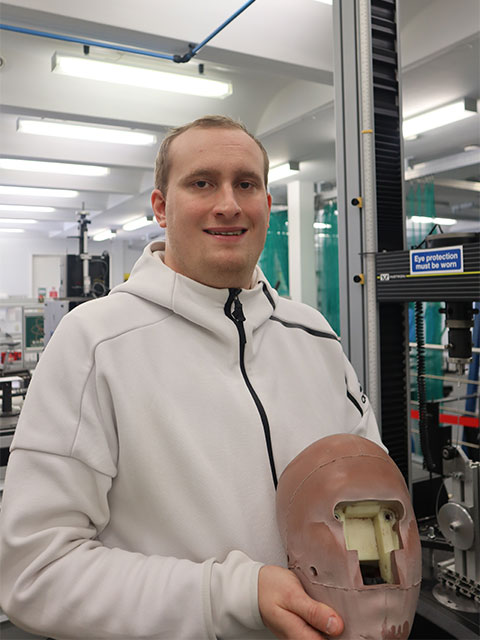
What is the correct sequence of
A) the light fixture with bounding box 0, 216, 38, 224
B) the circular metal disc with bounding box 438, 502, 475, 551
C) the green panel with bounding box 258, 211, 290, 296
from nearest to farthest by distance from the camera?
1. the circular metal disc with bounding box 438, 502, 475, 551
2. the green panel with bounding box 258, 211, 290, 296
3. the light fixture with bounding box 0, 216, 38, 224

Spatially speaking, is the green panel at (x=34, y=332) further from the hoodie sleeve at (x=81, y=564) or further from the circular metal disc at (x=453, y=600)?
the hoodie sleeve at (x=81, y=564)

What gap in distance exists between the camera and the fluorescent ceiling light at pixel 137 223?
9586 mm

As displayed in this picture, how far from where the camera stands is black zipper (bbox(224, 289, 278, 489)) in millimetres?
1031

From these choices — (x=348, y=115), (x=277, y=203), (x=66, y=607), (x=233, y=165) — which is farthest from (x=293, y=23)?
(x=277, y=203)

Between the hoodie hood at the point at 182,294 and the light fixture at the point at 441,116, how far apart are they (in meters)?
3.89

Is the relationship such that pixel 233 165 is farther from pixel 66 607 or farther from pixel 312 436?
pixel 66 607

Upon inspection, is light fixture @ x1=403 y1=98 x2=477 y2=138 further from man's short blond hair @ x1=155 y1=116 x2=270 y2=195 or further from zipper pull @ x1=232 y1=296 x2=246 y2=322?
zipper pull @ x1=232 y1=296 x2=246 y2=322

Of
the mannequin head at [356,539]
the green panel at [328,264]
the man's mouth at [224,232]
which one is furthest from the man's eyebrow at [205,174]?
the green panel at [328,264]

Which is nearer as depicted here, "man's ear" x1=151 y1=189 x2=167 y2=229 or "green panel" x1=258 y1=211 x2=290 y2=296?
"man's ear" x1=151 y1=189 x2=167 y2=229

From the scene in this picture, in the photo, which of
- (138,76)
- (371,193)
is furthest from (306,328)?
(138,76)

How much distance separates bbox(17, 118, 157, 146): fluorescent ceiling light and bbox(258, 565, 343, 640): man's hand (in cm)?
507

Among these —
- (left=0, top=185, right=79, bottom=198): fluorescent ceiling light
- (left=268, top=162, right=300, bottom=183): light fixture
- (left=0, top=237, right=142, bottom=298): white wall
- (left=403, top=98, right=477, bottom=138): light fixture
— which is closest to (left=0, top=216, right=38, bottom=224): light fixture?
(left=0, top=237, right=142, bottom=298): white wall

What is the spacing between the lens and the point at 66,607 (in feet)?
2.82

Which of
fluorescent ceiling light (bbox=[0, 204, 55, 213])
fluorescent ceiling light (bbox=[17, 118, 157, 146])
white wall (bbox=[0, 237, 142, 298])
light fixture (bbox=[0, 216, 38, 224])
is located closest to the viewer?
fluorescent ceiling light (bbox=[17, 118, 157, 146])
